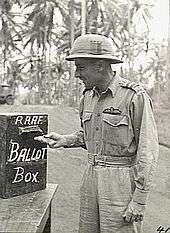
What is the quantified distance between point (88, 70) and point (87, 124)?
0.29 metres

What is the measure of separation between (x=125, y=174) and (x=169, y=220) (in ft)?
10.9

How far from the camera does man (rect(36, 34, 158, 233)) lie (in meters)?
2.18

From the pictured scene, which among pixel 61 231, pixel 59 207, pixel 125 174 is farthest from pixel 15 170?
pixel 59 207

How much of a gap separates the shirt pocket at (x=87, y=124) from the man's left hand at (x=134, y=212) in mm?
397

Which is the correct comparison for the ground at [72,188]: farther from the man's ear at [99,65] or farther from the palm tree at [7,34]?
the palm tree at [7,34]

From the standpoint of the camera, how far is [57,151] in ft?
Result: 27.4

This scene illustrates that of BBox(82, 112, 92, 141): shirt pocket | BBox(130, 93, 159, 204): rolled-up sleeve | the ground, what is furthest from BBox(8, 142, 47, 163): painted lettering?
the ground

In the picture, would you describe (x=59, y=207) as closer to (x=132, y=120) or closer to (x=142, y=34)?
(x=132, y=120)

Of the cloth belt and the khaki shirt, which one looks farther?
the cloth belt

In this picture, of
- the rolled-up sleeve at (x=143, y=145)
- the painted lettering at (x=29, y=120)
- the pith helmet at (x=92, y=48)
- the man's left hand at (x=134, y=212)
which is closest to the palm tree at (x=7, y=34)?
the painted lettering at (x=29, y=120)

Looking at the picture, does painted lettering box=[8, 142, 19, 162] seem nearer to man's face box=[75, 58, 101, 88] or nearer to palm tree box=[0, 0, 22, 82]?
man's face box=[75, 58, 101, 88]

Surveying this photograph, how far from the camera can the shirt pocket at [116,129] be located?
2240 mm

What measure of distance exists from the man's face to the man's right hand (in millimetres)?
357

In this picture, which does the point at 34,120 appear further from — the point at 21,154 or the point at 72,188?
the point at 72,188
